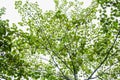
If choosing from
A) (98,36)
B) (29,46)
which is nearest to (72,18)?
(98,36)

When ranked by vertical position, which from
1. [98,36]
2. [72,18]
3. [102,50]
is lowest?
[102,50]

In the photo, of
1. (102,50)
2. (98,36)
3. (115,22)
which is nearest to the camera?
(115,22)

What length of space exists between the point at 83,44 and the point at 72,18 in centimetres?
161

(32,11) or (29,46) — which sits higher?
(32,11)

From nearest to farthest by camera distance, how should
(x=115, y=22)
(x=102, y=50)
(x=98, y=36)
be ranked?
(x=115, y=22)
(x=102, y=50)
(x=98, y=36)

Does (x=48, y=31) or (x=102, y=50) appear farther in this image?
(x=48, y=31)

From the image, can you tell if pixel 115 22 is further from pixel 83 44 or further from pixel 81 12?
pixel 81 12

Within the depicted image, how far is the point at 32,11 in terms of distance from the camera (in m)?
13.2

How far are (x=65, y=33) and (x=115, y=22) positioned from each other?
14.3 feet

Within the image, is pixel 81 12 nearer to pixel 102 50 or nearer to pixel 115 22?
pixel 102 50

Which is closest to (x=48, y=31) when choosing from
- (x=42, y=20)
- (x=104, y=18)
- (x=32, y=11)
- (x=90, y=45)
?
(x=42, y=20)

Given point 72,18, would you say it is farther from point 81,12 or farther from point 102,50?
point 102,50

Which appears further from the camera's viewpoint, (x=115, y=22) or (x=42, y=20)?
(x=42, y=20)

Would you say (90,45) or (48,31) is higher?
(48,31)
